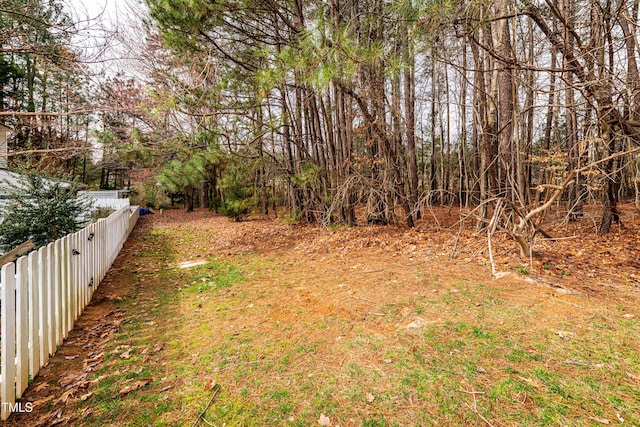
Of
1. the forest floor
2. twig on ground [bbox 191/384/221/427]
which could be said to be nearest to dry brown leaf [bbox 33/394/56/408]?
the forest floor

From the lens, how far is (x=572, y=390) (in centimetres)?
171

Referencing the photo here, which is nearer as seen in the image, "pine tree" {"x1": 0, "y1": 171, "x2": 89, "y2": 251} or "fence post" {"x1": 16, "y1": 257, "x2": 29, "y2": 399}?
"fence post" {"x1": 16, "y1": 257, "x2": 29, "y2": 399}

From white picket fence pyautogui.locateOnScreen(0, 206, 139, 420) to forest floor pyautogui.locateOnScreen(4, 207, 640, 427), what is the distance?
0.42 ft

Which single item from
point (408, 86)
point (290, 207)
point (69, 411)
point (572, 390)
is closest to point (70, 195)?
point (69, 411)

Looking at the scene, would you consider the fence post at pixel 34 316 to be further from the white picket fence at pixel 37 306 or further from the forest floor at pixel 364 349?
the forest floor at pixel 364 349

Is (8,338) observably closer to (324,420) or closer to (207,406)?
(207,406)

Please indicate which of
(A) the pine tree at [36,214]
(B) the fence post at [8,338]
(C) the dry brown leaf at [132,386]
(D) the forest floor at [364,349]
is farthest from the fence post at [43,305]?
(A) the pine tree at [36,214]

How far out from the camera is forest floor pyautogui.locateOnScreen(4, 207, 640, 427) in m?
1.68

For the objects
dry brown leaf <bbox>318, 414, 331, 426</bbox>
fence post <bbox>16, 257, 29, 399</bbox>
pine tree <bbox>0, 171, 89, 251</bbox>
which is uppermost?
pine tree <bbox>0, 171, 89, 251</bbox>

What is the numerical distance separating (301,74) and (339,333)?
15.2ft

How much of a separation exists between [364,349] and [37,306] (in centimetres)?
235

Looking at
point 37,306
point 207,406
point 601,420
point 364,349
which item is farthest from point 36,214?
point 601,420

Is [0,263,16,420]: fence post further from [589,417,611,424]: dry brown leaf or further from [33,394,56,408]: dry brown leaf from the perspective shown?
[589,417,611,424]: dry brown leaf

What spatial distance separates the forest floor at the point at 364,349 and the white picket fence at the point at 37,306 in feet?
0.42
